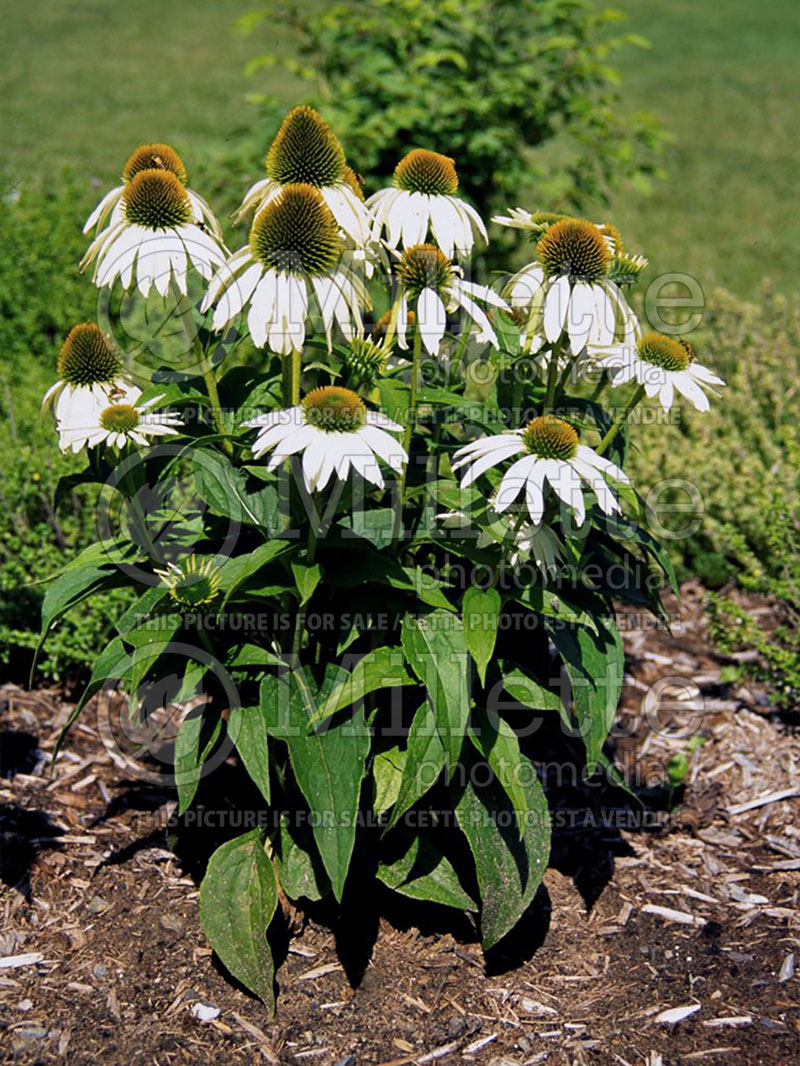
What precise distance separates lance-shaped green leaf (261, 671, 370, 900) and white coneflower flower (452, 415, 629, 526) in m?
0.60

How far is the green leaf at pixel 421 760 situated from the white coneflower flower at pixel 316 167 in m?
0.96

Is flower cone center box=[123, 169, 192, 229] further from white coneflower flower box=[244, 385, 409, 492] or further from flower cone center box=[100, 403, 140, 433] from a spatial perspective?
white coneflower flower box=[244, 385, 409, 492]

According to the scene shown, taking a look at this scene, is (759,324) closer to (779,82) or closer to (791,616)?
(791,616)

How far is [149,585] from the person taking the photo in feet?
7.83

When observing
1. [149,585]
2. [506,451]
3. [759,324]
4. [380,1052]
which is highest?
[759,324]

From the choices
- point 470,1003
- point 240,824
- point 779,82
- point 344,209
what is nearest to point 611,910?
point 470,1003

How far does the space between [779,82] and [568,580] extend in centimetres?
1404

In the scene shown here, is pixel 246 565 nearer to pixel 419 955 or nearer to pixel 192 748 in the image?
pixel 192 748

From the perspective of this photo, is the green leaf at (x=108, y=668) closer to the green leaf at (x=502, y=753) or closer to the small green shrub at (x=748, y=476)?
the green leaf at (x=502, y=753)

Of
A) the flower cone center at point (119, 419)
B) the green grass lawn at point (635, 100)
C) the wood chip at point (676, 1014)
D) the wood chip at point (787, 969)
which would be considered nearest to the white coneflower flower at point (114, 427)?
the flower cone center at point (119, 419)

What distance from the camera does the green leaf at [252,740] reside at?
213cm

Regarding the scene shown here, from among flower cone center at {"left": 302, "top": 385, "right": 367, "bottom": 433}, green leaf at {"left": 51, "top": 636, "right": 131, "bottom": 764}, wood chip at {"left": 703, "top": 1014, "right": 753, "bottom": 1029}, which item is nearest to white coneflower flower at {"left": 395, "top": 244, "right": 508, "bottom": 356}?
flower cone center at {"left": 302, "top": 385, "right": 367, "bottom": 433}

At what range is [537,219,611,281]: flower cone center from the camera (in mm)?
2125

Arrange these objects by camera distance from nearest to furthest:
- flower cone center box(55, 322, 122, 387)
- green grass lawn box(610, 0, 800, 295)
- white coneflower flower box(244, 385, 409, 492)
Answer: white coneflower flower box(244, 385, 409, 492) < flower cone center box(55, 322, 122, 387) < green grass lawn box(610, 0, 800, 295)
